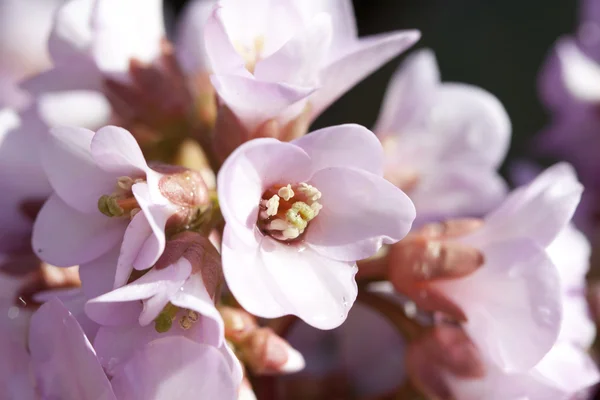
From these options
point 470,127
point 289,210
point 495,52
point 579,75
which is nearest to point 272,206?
point 289,210

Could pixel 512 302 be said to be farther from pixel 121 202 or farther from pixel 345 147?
pixel 121 202

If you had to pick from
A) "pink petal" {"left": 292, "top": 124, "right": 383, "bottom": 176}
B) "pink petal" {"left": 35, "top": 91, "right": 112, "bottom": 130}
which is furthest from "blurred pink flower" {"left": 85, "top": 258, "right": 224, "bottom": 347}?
"pink petal" {"left": 35, "top": 91, "right": 112, "bottom": 130}

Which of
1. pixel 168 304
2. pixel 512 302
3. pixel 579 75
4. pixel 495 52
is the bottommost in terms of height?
pixel 495 52

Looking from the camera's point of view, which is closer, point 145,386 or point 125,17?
point 145,386

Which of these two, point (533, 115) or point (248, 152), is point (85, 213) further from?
point (533, 115)

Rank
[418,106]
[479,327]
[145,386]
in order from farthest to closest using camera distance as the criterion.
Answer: [418,106] → [479,327] → [145,386]

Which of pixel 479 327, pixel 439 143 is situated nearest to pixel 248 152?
pixel 479 327

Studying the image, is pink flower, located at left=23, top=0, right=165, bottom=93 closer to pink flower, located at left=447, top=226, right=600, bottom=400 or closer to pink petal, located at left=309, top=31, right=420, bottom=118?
pink petal, located at left=309, top=31, right=420, bottom=118
